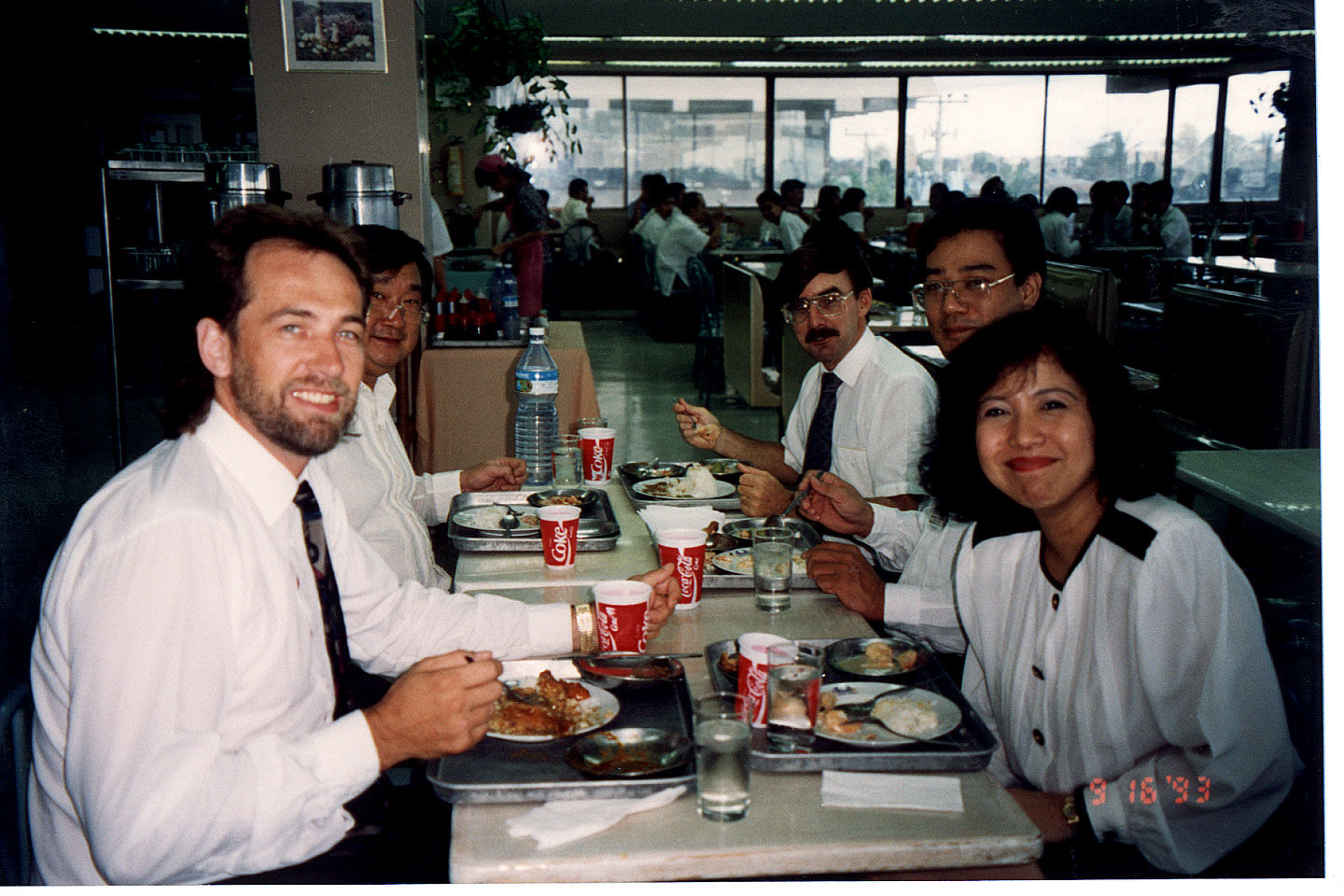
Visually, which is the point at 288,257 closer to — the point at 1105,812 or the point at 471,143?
the point at 1105,812

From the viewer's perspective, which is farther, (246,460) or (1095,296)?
(1095,296)

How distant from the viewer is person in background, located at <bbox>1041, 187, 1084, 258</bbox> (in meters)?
9.90

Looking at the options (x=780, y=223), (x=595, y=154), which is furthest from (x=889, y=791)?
(x=595, y=154)

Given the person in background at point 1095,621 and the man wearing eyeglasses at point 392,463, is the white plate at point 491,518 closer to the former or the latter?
the man wearing eyeglasses at point 392,463

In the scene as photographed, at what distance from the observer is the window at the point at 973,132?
13.2 metres

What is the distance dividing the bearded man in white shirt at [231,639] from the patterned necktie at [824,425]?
1.55 meters

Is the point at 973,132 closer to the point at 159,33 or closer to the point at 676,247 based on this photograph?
the point at 676,247

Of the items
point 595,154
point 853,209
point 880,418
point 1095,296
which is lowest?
point 880,418

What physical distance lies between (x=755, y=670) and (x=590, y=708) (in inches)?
8.7

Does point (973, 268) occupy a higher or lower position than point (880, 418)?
higher

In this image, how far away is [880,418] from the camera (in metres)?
2.56

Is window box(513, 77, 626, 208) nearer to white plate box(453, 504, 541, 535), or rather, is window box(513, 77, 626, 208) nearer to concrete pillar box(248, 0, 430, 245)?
concrete pillar box(248, 0, 430, 245)

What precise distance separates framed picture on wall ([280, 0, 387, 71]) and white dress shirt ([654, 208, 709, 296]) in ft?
16.3

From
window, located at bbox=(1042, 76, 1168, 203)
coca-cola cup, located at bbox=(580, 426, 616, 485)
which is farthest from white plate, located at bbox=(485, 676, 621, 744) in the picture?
window, located at bbox=(1042, 76, 1168, 203)
